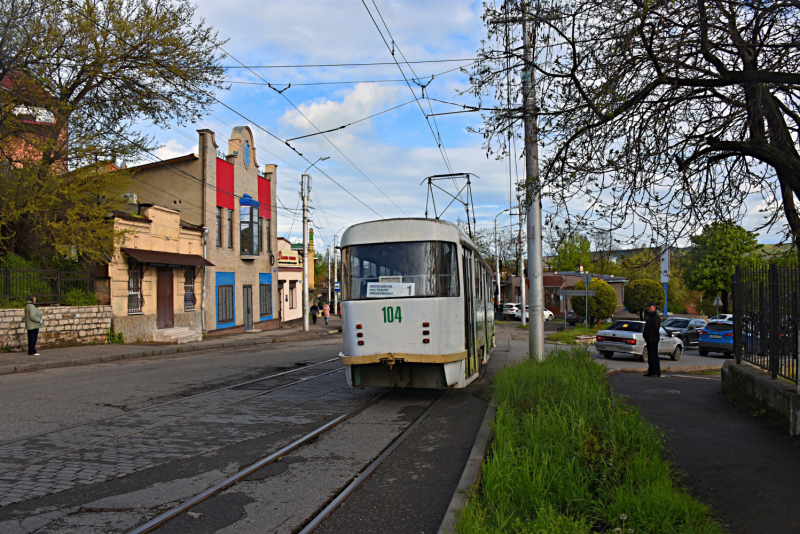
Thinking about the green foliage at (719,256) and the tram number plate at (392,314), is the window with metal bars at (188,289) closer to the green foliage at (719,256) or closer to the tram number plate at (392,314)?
the tram number plate at (392,314)

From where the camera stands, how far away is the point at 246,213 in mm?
32250

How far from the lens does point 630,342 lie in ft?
65.8

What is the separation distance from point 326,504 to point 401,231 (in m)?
5.43

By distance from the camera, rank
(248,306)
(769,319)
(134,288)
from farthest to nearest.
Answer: (248,306) < (134,288) < (769,319)

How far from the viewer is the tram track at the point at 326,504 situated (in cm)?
446

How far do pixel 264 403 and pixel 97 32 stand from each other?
15066mm

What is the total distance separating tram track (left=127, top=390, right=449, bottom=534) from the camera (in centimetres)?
446

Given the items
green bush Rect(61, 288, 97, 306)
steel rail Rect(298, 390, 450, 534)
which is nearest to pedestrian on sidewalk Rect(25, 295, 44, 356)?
green bush Rect(61, 288, 97, 306)

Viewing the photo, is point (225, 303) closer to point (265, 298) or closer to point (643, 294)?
point (265, 298)

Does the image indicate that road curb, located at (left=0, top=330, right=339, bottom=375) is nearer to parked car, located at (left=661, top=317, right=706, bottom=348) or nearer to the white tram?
the white tram

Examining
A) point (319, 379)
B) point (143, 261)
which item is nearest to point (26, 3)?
point (143, 261)

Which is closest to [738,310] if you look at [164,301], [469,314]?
[469,314]

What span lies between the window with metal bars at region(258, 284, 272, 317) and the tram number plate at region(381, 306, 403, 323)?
26048 millimetres

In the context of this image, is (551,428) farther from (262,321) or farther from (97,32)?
(262,321)
